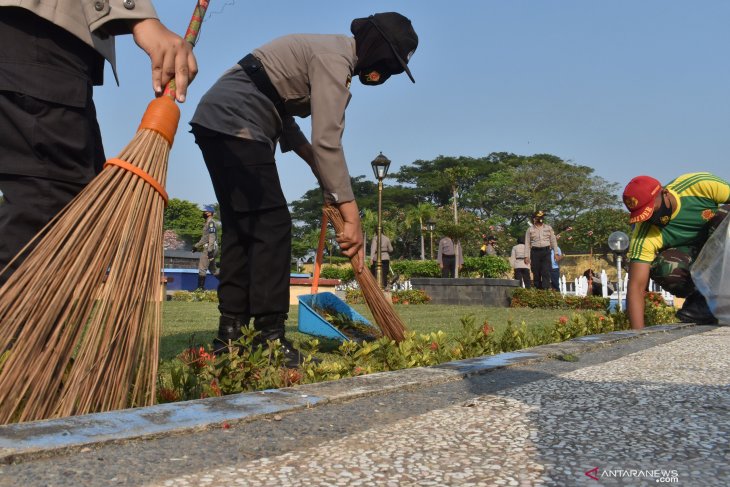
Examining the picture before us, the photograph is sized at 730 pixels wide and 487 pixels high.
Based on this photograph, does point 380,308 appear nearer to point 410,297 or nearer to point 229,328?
point 229,328

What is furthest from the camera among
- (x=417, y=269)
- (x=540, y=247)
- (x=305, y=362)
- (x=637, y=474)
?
(x=417, y=269)

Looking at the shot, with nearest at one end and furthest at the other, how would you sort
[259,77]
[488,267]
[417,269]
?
[259,77] < [488,267] < [417,269]

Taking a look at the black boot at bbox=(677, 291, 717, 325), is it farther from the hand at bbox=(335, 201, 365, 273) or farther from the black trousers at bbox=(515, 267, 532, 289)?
the black trousers at bbox=(515, 267, 532, 289)

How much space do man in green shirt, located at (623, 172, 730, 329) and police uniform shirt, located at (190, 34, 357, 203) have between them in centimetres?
322

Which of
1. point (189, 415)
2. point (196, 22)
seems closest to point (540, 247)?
point (196, 22)

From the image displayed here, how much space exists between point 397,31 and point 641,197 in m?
3.01

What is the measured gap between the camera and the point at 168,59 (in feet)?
6.27

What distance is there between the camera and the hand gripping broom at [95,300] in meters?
1.56

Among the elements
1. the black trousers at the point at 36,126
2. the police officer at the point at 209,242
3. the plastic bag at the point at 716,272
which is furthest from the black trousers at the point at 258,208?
the police officer at the point at 209,242

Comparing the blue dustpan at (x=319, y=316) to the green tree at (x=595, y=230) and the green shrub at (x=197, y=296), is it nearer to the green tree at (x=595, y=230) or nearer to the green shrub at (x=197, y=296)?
the green shrub at (x=197, y=296)

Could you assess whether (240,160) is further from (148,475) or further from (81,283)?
(148,475)

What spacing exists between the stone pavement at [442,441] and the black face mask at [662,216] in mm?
3200

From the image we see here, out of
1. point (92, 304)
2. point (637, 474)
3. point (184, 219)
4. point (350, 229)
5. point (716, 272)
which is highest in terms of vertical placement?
point (184, 219)

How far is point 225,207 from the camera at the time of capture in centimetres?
316
